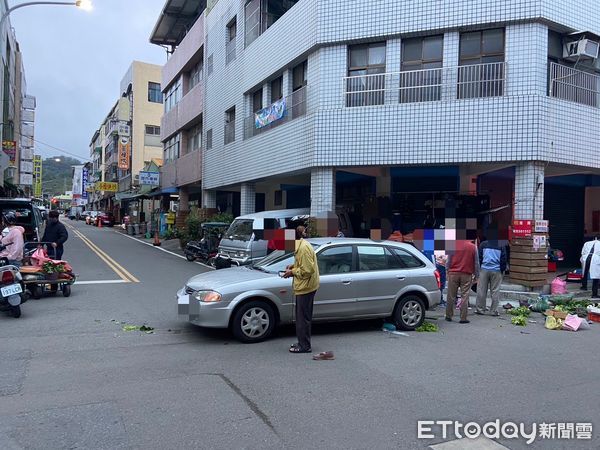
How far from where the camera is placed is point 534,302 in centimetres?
1105

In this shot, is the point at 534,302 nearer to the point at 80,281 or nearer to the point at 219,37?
the point at 80,281

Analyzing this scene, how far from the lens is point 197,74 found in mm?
29281

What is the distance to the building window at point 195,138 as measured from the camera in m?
28.7

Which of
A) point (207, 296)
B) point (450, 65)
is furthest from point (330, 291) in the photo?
point (450, 65)

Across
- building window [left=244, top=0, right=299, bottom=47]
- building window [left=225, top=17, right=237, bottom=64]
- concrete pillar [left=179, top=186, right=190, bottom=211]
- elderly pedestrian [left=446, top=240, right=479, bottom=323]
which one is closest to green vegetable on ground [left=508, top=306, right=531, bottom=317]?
elderly pedestrian [left=446, top=240, right=479, bottom=323]

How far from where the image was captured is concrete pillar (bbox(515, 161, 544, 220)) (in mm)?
12609

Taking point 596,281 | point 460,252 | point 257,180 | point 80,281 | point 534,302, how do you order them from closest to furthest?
point 460,252 < point 534,302 < point 596,281 < point 80,281 < point 257,180

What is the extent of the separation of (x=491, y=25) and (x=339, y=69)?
4.22 meters

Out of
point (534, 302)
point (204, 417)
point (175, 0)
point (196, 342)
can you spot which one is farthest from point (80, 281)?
point (175, 0)

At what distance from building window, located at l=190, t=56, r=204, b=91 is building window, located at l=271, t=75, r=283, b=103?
950 centimetres

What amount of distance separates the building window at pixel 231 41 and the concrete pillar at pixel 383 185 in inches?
387

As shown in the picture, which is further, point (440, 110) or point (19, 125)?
point (19, 125)

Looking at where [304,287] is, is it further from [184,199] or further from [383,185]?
[184,199]

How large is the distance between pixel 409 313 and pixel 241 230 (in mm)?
7735
